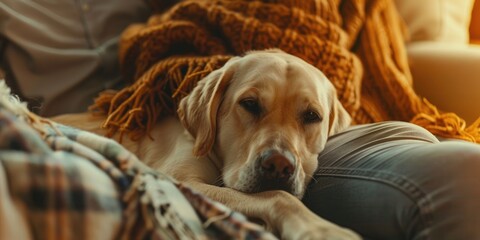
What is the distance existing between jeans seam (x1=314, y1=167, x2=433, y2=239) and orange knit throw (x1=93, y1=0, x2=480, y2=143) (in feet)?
1.80

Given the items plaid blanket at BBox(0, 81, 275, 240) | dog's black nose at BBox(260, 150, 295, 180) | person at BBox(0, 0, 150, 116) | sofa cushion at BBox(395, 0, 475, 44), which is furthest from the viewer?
sofa cushion at BBox(395, 0, 475, 44)

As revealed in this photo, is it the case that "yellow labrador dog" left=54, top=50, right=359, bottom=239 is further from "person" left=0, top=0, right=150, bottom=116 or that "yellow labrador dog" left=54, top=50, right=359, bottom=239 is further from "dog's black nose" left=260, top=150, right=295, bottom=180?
"person" left=0, top=0, right=150, bottom=116

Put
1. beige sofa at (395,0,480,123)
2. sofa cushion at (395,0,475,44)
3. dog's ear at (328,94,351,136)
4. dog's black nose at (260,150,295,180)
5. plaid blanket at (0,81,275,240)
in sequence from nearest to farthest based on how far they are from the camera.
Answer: plaid blanket at (0,81,275,240) < dog's black nose at (260,150,295,180) < dog's ear at (328,94,351,136) < beige sofa at (395,0,480,123) < sofa cushion at (395,0,475,44)

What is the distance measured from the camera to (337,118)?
1.57 m

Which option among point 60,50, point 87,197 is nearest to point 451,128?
point 87,197

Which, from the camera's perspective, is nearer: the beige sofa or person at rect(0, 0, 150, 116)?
person at rect(0, 0, 150, 116)

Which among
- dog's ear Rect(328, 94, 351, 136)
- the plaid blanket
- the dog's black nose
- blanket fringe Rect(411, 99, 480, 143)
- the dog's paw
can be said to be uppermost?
the plaid blanket

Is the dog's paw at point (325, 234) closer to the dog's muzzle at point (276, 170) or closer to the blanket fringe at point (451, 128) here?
the dog's muzzle at point (276, 170)

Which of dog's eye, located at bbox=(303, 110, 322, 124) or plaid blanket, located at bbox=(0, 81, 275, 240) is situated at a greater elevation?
plaid blanket, located at bbox=(0, 81, 275, 240)

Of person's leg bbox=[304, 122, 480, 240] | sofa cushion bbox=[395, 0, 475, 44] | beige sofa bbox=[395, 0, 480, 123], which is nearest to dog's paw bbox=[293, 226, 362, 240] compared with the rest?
person's leg bbox=[304, 122, 480, 240]

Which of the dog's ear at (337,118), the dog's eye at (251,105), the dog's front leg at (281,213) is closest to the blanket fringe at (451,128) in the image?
the dog's ear at (337,118)

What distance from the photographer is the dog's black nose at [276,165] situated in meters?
1.23

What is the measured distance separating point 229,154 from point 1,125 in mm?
676

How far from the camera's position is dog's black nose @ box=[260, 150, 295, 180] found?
1.23 meters
